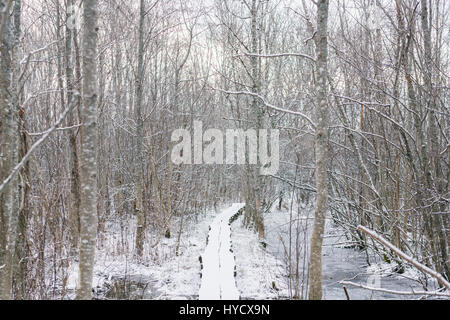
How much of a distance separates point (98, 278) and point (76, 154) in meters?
2.46

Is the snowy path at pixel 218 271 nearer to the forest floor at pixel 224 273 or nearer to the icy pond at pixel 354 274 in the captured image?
the forest floor at pixel 224 273

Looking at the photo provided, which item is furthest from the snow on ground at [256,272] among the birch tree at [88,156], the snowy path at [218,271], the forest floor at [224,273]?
the birch tree at [88,156]

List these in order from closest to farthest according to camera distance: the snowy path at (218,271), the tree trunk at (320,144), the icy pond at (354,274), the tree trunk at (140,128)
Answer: the tree trunk at (320,144) → the snowy path at (218,271) → the icy pond at (354,274) → the tree trunk at (140,128)

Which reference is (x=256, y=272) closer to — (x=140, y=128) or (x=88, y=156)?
(x=140, y=128)

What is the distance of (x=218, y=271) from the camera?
629cm

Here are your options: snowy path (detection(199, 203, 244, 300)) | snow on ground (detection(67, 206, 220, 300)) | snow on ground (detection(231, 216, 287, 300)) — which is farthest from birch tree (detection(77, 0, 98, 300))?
snow on ground (detection(231, 216, 287, 300))

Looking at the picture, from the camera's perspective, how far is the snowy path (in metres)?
5.15

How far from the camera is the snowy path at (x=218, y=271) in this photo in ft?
16.9

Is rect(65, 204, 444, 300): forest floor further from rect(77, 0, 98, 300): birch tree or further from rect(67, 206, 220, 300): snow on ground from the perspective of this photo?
rect(77, 0, 98, 300): birch tree

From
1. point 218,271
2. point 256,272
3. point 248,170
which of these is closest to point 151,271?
point 218,271

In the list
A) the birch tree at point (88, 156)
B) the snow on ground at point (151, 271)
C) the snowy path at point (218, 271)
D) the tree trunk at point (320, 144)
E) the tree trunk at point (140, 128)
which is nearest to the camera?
the birch tree at point (88, 156)

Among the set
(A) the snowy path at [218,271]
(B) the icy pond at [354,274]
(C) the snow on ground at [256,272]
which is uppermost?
(A) the snowy path at [218,271]
